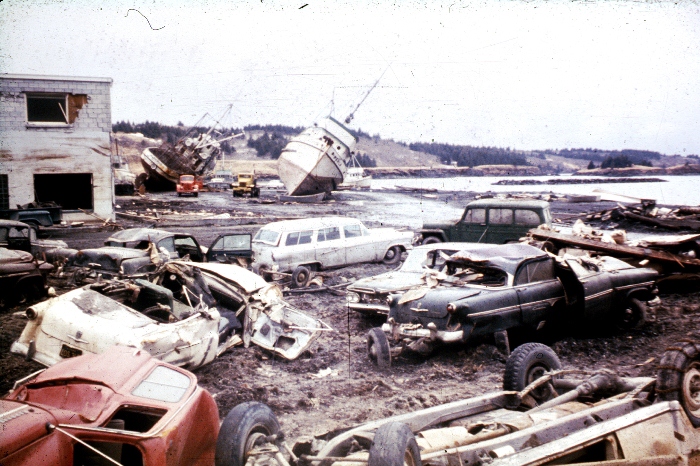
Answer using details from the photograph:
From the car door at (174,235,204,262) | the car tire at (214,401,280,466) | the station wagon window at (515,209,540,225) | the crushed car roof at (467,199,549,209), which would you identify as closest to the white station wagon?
the car door at (174,235,204,262)

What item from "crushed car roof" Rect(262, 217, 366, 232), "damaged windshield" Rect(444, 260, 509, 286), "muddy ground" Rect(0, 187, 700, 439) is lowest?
"muddy ground" Rect(0, 187, 700, 439)

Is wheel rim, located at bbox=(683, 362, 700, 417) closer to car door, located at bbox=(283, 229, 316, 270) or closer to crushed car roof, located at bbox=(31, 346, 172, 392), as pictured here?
crushed car roof, located at bbox=(31, 346, 172, 392)

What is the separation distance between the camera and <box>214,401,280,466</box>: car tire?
3.65 meters

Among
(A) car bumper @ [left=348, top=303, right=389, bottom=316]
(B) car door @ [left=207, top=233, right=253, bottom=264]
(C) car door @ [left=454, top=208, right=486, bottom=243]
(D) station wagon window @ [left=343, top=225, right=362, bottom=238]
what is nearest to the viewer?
(A) car bumper @ [left=348, top=303, right=389, bottom=316]

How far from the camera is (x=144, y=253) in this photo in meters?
10.7

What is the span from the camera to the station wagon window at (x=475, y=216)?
13874mm

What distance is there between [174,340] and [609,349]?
251 inches

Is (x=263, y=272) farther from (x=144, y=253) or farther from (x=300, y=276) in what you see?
(x=144, y=253)

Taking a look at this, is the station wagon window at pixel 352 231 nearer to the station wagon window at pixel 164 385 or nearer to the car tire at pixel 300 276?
the car tire at pixel 300 276

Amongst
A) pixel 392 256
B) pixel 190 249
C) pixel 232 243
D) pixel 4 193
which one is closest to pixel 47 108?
pixel 4 193

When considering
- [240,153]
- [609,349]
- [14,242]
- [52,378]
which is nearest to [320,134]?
[14,242]

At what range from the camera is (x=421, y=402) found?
623cm

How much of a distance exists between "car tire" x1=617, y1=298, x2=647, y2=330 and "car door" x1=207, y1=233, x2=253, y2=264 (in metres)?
8.44

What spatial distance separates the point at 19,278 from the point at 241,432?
27.4 feet
